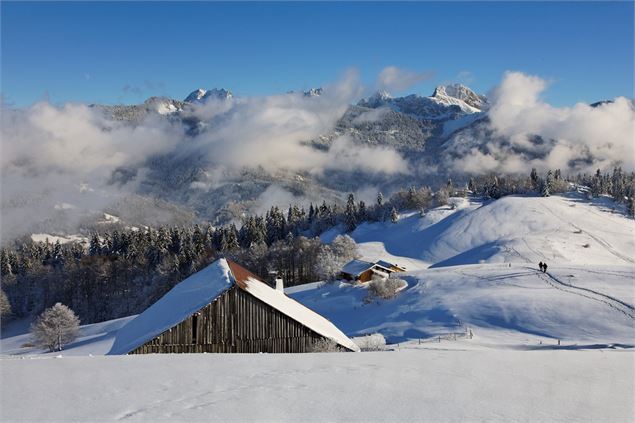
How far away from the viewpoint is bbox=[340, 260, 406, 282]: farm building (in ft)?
295

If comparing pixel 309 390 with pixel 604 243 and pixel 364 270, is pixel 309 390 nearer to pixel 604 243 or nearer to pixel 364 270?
pixel 364 270

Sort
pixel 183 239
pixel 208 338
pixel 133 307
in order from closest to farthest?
1. pixel 208 338
2. pixel 133 307
3. pixel 183 239

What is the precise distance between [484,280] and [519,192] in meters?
127

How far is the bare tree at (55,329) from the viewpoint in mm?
74375

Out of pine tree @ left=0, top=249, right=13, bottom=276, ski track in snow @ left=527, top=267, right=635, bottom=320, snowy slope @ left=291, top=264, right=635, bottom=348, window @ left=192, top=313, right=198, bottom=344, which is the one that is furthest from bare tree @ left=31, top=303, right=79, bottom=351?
pine tree @ left=0, top=249, right=13, bottom=276

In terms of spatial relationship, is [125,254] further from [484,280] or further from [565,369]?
[565,369]

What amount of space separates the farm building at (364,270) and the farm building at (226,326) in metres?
59.3

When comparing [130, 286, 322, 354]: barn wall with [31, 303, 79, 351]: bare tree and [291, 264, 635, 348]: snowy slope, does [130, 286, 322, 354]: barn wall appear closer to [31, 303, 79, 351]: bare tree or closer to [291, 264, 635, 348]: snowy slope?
[291, 264, 635, 348]: snowy slope

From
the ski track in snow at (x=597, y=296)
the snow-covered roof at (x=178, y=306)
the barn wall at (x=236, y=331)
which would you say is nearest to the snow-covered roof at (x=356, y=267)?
the ski track in snow at (x=597, y=296)

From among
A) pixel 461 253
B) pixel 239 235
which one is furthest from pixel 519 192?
pixel 239 235

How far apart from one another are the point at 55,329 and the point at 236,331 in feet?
188

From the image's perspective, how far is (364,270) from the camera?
9050 cm

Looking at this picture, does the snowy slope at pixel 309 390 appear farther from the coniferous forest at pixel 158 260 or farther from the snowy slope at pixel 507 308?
the coniferous forest at pixel 158 260

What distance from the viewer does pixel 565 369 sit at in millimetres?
17375
